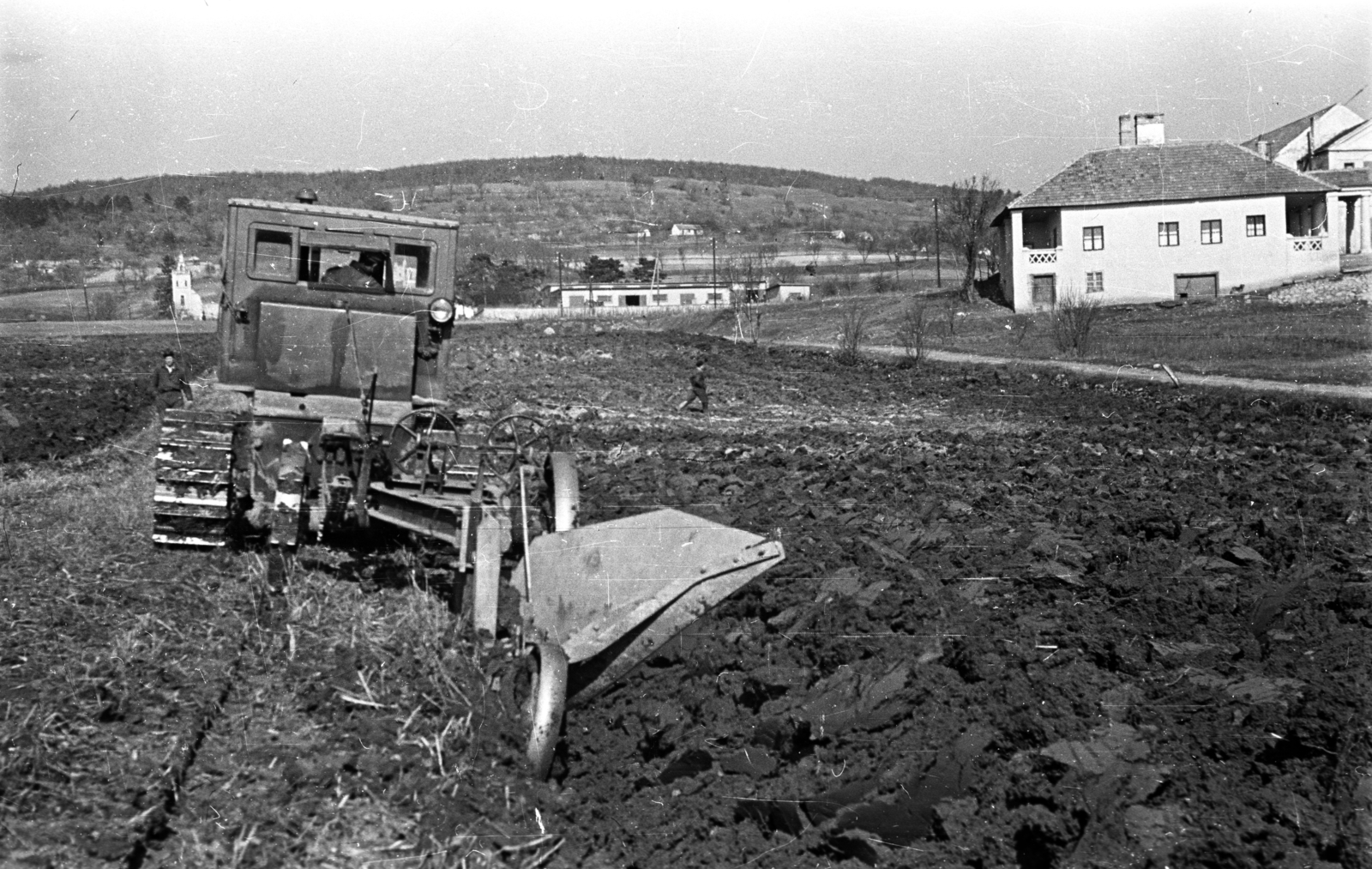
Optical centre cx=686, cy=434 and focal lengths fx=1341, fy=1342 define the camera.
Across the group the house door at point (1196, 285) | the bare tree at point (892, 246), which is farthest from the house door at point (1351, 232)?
the bare tree at point (892, 246)

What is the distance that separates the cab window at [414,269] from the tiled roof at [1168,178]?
4227 centimetres

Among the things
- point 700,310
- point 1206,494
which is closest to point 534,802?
point 1206,494

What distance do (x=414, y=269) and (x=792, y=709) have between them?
5002 mm

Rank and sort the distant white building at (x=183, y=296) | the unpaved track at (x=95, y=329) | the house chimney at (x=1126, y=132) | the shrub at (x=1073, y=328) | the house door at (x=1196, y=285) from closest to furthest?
the shrub at (x=1073, y=328) → the distant white building at (x=183, y=296) → the house door at (x=1196, y=285) → the unpaved track at (x=95, y=329) → the house chimney at (x=1126, y=132)

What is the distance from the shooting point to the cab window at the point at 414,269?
9.57 meters

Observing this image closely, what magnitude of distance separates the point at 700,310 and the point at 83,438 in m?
47.8

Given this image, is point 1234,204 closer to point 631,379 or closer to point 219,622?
point 631,379

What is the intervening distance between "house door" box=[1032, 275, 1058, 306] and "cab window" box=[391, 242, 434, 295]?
140ft

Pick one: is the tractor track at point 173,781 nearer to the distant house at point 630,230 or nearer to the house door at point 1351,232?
the house door at point 1351,232

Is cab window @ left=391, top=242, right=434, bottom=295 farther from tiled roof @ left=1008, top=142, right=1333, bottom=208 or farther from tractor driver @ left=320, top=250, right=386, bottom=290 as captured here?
tiled roof @ left=1008, top=142, right=1333, bottom=208

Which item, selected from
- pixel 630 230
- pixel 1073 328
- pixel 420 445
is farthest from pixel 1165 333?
pixel 630 230

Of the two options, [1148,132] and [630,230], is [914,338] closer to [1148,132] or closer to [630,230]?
[1148,132]

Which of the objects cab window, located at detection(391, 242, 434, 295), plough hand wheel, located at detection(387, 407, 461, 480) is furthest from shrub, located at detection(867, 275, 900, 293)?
plough hand wheel, located at detection(387, 407, 461, 480)

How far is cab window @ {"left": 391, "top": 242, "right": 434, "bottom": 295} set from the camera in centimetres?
957
